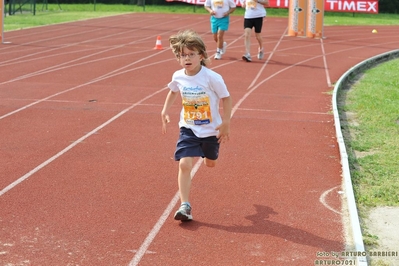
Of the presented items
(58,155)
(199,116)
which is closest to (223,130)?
(199,116)

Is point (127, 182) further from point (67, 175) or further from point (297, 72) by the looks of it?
point (297, 72)

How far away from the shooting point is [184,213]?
615cm

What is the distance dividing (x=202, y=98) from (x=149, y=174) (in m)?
1.67

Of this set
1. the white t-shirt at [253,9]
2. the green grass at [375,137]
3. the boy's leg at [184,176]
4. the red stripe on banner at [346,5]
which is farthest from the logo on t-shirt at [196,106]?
the red stripe on banner at [346,5]

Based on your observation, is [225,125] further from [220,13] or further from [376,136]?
[220,13]

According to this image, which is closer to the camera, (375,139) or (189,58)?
(189,58)

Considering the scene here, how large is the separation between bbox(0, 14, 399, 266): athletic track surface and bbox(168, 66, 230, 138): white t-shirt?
2.46ft

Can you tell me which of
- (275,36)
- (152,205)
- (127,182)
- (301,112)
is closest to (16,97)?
(301,112)

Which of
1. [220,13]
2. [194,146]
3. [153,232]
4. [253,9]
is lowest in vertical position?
[153,232]

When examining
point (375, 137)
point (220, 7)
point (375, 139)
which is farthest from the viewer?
point (220, 7)

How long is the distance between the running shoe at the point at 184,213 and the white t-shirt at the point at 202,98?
605 millimetres

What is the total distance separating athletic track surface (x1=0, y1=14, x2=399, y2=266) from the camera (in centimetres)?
565

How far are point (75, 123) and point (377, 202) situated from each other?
190 inches

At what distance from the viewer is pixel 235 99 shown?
41.2ft
